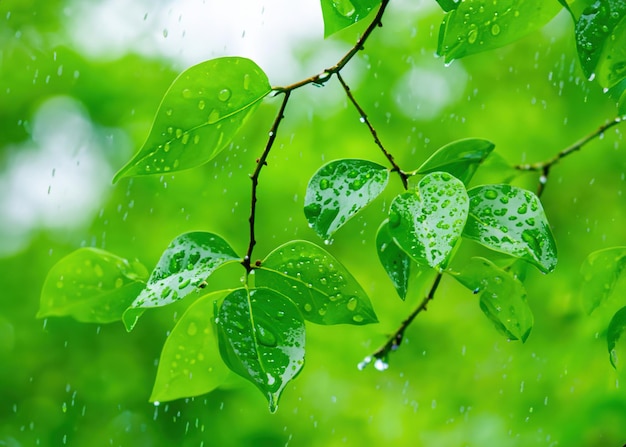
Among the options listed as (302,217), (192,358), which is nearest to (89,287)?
(192,358)

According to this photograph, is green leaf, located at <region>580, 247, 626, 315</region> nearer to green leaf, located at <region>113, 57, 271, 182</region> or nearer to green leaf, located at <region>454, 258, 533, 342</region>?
green leaf, located at <region>454, 258, 533, 342</region>

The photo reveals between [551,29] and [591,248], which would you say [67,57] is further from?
[591,248]

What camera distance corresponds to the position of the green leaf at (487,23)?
32cm

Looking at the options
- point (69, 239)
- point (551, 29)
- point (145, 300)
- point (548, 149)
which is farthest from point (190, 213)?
point (145, 300)

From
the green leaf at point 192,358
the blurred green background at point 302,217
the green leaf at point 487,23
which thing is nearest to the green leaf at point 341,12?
the green leaf at point 487,23

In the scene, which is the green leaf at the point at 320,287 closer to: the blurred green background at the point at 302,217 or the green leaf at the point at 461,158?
the green leaf at the point at 461,158

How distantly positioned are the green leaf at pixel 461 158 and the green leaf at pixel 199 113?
0.36 feet

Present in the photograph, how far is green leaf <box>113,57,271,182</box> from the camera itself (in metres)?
0.31

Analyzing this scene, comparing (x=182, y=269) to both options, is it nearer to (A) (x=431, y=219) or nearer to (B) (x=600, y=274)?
(A) (x=431, y=219)

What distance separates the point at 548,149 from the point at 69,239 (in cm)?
141

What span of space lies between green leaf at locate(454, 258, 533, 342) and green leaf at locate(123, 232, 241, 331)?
0.14 meters

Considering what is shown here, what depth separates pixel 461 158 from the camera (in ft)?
1.31

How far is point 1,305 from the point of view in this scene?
2.02 metres

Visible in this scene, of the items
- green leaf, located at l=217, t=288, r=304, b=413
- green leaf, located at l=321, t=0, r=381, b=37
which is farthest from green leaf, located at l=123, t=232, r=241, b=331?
green leaf, located at l=321, t=0, r=381, b=37
